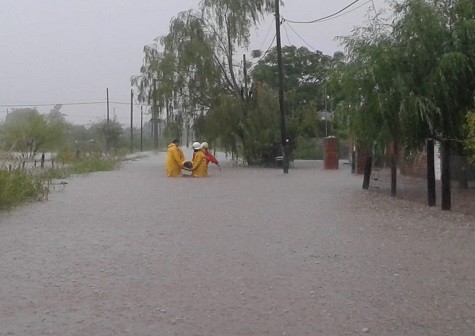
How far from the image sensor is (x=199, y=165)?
117 ft

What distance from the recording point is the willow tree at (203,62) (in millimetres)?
47594

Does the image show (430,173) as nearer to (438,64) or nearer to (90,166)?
(438,64)

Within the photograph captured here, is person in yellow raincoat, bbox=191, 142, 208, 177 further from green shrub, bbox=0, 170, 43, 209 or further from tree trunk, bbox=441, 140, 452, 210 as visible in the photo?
tree trunk, bbox=441, 140, 452, 210

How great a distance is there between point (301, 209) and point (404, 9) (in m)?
5.63

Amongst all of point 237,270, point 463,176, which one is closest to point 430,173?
point 463,176

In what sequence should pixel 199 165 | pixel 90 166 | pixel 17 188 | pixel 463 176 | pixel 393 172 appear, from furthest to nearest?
pixel 90 166, pixel 199 165, pixel 393 172, pixel 463 176, pixel 17 188

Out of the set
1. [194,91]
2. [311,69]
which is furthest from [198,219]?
[311,69]

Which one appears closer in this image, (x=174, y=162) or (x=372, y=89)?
(x=372, y=89)

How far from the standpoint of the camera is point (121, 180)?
33094mm

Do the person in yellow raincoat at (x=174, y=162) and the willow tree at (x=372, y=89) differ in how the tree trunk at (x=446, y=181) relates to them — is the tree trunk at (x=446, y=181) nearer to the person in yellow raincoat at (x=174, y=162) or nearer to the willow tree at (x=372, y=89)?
the willow tree at (x=372, y=89)

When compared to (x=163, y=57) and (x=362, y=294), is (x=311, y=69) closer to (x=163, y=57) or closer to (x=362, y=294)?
(x=163, y=57)

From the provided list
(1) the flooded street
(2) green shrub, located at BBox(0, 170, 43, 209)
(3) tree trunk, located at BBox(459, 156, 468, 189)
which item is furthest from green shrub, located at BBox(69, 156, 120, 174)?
(3) tree trunk, located at BBox(459, 156, 468, 189)

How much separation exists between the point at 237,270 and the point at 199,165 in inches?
978

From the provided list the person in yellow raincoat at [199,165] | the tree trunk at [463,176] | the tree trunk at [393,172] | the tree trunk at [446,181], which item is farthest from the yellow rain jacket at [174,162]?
the tree trunk at [446,181]
